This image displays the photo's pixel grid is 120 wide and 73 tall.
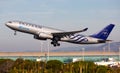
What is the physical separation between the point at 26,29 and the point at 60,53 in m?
79.5

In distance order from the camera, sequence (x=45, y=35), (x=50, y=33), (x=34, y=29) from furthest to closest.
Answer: (x=50, y=33) < (x=45, y=35) < (x=34, y=29)

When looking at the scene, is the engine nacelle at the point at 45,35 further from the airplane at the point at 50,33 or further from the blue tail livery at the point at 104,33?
the blue tail livery at the point at 104,33

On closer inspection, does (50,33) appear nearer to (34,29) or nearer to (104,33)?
(34,29)

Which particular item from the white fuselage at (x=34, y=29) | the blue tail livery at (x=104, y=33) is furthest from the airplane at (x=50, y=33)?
the blue tail livery at (x=104, y=33)

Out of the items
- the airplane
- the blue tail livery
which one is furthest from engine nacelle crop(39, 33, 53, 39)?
the blue tail livery

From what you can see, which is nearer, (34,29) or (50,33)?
(34,29)

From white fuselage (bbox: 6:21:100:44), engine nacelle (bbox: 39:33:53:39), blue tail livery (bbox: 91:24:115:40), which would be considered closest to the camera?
white fuselage (bbox: 6:21:100:44)

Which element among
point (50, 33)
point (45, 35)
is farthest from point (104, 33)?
point (45, 35)

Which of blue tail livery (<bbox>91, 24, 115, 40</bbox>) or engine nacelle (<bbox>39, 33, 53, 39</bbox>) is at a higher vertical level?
blue tail livery (<bbox>91, 24, 115, 40</bbox>)

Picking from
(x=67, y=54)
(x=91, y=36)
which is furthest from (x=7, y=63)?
(x=67, y=54)

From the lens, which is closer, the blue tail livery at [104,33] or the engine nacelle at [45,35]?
the engine nacelle at [45,35]

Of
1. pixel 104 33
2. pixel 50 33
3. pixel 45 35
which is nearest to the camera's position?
pixel 45 35

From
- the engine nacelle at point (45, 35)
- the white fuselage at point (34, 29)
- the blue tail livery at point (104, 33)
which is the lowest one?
the engine nacelle at point (45, 35)

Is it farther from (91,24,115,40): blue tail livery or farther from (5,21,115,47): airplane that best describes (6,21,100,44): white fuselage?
(91,24,115,40): blue tail livery
